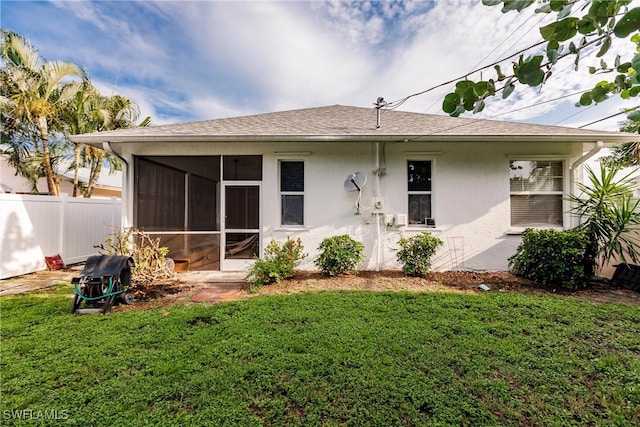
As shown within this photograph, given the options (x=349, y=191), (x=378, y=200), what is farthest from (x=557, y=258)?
(x=349, y=191)

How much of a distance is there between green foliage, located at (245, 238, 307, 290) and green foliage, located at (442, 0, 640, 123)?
4.68 meters

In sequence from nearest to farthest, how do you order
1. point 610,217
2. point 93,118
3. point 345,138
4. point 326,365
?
point 326,365 → point 610,217 → point 345,138 → point 93,118

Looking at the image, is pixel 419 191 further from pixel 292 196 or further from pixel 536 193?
pixel 292 196

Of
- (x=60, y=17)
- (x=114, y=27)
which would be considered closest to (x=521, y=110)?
(x=114, y=27)

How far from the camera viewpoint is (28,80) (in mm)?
8562

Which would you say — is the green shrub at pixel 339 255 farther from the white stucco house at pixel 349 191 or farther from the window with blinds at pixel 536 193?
the window with blinds at pixel 536 193

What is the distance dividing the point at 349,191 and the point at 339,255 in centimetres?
166

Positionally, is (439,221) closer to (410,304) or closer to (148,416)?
(410,304)

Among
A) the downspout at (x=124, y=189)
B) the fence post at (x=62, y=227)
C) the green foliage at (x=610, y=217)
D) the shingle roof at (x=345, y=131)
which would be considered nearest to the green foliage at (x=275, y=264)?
the shingle roof at (x=345, y=131)

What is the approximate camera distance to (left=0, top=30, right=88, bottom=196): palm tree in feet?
27.6

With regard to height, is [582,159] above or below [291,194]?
above

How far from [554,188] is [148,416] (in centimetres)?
855

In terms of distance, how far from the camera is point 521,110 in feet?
21.9

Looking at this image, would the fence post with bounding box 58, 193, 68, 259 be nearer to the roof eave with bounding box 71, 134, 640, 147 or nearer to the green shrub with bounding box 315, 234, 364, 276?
the roof eave with bounding box 71, 134, 640, 147
